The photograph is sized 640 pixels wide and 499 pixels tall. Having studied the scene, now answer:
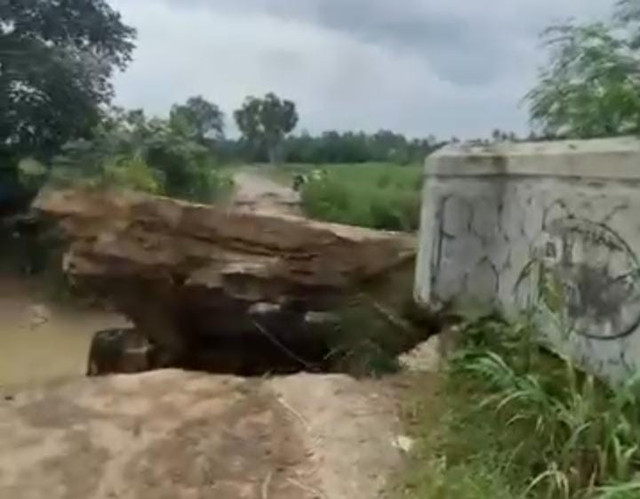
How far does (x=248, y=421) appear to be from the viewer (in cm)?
357

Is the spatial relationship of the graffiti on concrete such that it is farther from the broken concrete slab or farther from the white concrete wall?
the broken concrete slab

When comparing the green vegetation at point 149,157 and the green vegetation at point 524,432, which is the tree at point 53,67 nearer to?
the green vegetation at point 149,157

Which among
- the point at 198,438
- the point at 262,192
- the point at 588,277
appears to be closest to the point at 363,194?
the point at 262,192

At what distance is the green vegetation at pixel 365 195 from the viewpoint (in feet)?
22.2

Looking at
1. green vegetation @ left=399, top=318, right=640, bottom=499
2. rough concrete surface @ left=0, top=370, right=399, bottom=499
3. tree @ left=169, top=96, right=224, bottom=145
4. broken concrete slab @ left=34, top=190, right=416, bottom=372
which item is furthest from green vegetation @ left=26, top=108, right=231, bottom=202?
green vegetation @ left=399, top=318, right=640, bottom=499

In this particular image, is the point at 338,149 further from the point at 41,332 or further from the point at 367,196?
the point at 41,332

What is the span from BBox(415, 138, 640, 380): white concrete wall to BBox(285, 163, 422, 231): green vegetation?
2117 mm

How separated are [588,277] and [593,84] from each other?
90cm

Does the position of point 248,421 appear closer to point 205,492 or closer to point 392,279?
point 205,492

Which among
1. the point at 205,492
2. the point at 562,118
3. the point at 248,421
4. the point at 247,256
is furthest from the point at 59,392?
the point at 562,118

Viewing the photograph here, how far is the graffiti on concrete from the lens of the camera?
Result: 112 inches

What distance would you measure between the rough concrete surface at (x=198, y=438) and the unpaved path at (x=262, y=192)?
11.1 feet

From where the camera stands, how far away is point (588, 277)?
10.0 feet

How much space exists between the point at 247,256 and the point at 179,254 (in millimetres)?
385
